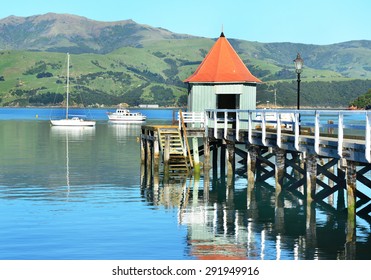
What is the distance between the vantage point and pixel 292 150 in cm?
3350

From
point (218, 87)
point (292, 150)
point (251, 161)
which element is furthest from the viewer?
point (218, 87)

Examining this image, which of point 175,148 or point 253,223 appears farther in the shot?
point 175,148

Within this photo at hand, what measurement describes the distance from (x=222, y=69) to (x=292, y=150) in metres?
16.9

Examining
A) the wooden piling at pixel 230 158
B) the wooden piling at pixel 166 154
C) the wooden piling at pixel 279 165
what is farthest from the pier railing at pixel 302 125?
the wooden piling at pixel 166 154

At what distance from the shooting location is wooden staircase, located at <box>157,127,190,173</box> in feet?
150

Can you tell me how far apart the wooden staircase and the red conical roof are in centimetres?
420

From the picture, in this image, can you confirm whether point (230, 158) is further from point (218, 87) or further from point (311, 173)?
point (311, 173)

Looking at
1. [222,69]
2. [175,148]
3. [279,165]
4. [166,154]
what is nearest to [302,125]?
Result: [279,165]

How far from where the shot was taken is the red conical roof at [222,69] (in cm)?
4825

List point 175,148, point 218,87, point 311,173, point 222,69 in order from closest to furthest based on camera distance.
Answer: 1. point 311,173
2. point 175,148
3. point 218,87
4. point 222,69

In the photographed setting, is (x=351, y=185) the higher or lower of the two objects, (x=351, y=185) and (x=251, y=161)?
the higher

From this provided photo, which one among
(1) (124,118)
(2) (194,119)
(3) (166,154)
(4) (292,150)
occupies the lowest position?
(1) (124,118)
